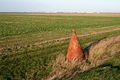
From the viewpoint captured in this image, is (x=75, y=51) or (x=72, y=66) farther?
(x=75, y=51)

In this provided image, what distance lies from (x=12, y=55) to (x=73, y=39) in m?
4.58

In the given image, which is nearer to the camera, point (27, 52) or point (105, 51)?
point (105, 51)

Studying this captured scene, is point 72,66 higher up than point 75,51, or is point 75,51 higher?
point 75,51

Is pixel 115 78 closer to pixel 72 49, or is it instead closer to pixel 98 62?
pixel 98 62

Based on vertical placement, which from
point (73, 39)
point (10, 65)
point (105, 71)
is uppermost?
point (73, 39)

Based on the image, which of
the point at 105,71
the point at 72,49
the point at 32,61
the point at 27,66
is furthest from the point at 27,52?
the point at 105,71

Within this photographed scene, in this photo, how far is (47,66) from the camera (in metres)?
10.1

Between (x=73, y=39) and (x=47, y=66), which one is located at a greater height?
(x=73, y=39)

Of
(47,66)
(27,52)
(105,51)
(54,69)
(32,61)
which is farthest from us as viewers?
(27,52)

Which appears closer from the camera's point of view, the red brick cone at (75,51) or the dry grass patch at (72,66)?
the dry grass patch at (72,66)

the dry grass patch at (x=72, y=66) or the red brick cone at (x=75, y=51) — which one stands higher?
the red brick cone at (x=75, y=51)

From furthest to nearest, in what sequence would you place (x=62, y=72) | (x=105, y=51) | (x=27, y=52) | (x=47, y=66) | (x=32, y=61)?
(x=27, y=52) < (x=105, y=51) < (x=32, y=61) < (x=47, y=66) < (x=62, y=72)

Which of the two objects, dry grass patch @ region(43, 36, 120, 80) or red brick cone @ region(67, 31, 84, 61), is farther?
red brick cone @ region(67, 31, 84, 61)

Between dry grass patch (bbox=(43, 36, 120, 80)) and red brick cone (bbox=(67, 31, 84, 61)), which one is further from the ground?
red brick cone (bbox=(67, 31, 84, 61))
